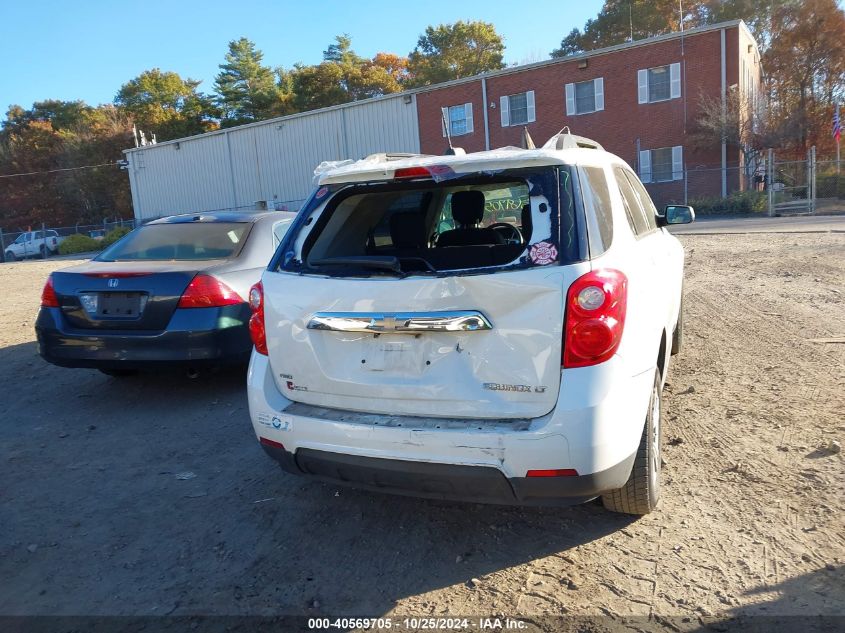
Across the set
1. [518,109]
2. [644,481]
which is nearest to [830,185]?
[518,109]

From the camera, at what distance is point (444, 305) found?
8.92 feet

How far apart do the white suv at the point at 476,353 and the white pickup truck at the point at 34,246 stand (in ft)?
139

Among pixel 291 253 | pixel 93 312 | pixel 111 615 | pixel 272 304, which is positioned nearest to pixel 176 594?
pixel 111 615

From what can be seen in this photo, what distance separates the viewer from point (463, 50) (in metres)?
56.1

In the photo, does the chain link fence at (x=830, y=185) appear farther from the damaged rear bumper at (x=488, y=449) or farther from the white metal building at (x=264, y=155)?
the damaged rear bumper at (x=488, y=449)

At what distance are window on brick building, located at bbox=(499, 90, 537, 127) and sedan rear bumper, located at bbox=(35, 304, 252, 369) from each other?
29833 mm

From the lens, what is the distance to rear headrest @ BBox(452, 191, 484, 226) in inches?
185

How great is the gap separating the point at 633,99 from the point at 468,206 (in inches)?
1135

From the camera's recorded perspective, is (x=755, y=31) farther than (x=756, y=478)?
Yes

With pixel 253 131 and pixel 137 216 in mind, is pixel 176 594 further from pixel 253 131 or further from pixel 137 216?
pixel 137 216

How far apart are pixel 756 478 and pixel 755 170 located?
97.8 feet

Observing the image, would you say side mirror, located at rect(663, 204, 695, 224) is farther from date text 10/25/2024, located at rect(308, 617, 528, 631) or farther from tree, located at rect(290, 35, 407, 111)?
tree, located at rect(290, 35, 407, 111)

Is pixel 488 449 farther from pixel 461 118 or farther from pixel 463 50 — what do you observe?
pixel 463 50

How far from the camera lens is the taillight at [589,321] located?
2.58m
